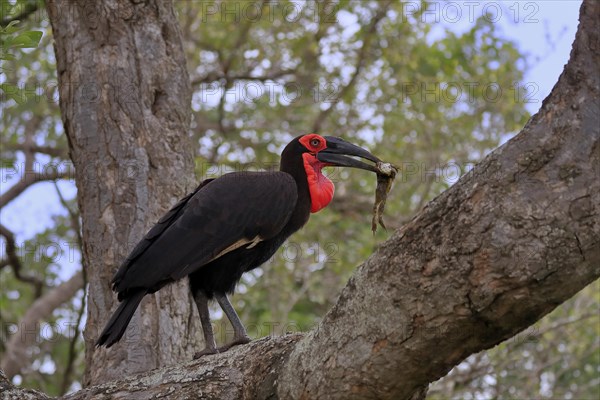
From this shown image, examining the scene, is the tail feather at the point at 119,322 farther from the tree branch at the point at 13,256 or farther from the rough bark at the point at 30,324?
the tree branch at the point at 13,256

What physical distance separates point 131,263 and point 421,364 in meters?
1.76

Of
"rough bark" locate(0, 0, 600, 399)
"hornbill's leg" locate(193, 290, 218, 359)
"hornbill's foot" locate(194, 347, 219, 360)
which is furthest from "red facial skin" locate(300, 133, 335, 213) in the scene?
"rough bark" locate(0, 0, 600, 399)

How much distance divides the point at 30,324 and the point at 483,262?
540 cm

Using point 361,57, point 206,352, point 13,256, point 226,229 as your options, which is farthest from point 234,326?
point 361,57

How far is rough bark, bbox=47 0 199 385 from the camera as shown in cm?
445

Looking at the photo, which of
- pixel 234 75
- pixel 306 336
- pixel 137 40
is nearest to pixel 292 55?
pixel 234 75

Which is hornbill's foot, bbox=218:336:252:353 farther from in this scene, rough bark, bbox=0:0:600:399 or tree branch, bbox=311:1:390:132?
tree branch, bbox=311:1:390:132

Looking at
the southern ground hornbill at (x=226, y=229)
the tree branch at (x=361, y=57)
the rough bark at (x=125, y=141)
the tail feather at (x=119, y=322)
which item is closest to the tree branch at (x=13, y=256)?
the rough bark at (x=125, y=141)

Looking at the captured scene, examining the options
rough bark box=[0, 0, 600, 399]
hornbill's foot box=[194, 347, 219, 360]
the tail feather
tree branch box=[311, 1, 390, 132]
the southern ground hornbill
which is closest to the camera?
rough bark box=[0, 0, 600, 399]

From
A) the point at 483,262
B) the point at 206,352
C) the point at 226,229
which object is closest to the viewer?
the point at 483,262

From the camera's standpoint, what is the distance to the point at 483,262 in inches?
95.0

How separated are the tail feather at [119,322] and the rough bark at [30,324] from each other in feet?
10.9

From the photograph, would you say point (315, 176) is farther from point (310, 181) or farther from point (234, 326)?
point (234, 326)

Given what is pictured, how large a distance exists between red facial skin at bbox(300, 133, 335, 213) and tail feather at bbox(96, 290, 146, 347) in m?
1.25
